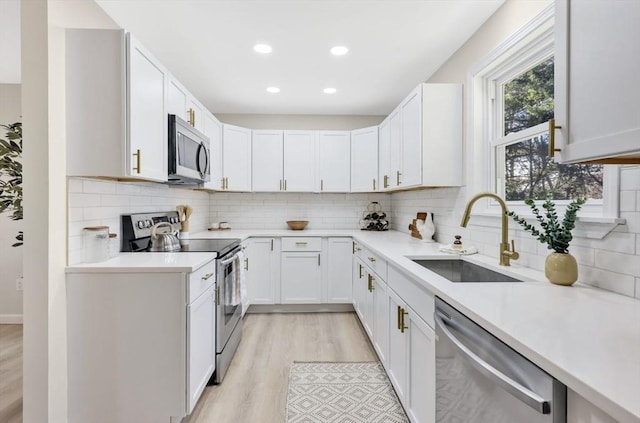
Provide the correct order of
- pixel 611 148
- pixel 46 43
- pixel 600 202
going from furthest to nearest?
pixel 46 43, pixel 600 202, pixel 611 148

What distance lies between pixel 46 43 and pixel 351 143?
302 cm

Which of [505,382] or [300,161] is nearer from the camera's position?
[505,382]

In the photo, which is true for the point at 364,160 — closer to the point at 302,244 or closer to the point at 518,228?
the point at 302,244

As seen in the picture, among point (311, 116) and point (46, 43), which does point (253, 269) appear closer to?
point (311, 116)

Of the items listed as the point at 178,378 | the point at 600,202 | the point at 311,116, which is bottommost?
the point at 178,378

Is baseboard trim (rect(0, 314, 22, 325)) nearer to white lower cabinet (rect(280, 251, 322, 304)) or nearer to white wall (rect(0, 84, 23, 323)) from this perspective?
white wall (rect(0, 84, 23, 323))

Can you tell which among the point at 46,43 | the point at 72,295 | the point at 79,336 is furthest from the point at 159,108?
the point at 79,336

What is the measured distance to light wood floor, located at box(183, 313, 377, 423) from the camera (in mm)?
1999

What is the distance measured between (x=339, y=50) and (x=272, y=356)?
2.52m

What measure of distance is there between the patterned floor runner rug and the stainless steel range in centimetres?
52

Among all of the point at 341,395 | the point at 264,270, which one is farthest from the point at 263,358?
the point at 264,270

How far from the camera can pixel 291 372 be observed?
2.44 metres

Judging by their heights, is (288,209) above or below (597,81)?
below

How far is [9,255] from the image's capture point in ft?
11.1
